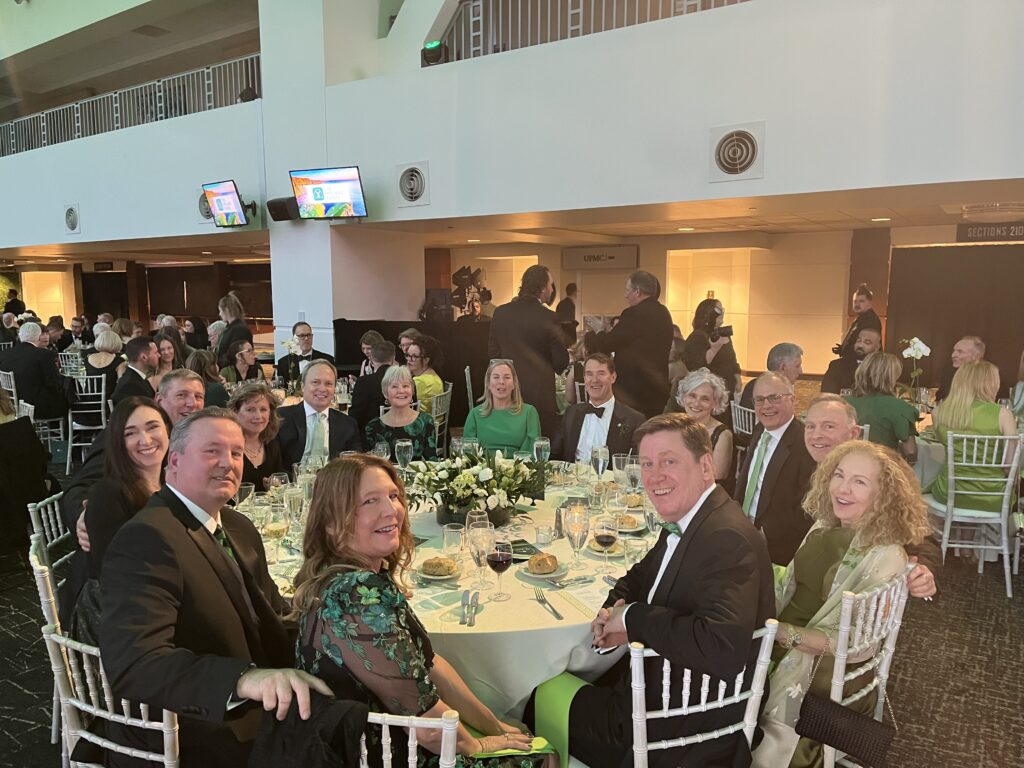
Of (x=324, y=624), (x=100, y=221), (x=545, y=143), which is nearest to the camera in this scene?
(x=324, y=624)

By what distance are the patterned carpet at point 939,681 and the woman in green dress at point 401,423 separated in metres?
2.07

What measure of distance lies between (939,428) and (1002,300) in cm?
749

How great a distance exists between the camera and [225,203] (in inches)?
384

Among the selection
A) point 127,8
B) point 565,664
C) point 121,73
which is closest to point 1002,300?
point 565,664

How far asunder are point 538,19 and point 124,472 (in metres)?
6.65

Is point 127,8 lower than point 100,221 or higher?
higher

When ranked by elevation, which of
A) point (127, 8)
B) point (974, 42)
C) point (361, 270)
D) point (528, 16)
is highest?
point (127, 8)

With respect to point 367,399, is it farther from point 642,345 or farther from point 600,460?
point 600,460

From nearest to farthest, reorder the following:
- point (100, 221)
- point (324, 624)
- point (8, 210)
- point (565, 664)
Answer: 1. point (324, 624)
2. point (565, 664)
3. point (100, 221)
4. point (8, 210)

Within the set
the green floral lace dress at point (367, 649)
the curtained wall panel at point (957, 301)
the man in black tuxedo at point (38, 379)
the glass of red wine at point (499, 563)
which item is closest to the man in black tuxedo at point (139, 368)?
the man in black tuxedo at point (38, 379)

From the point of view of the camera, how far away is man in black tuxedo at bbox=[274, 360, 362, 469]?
4434mm

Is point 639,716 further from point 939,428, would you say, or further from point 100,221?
point 100,221

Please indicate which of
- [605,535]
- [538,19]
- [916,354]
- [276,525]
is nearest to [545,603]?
[605,535]

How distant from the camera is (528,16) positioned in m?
7.64
